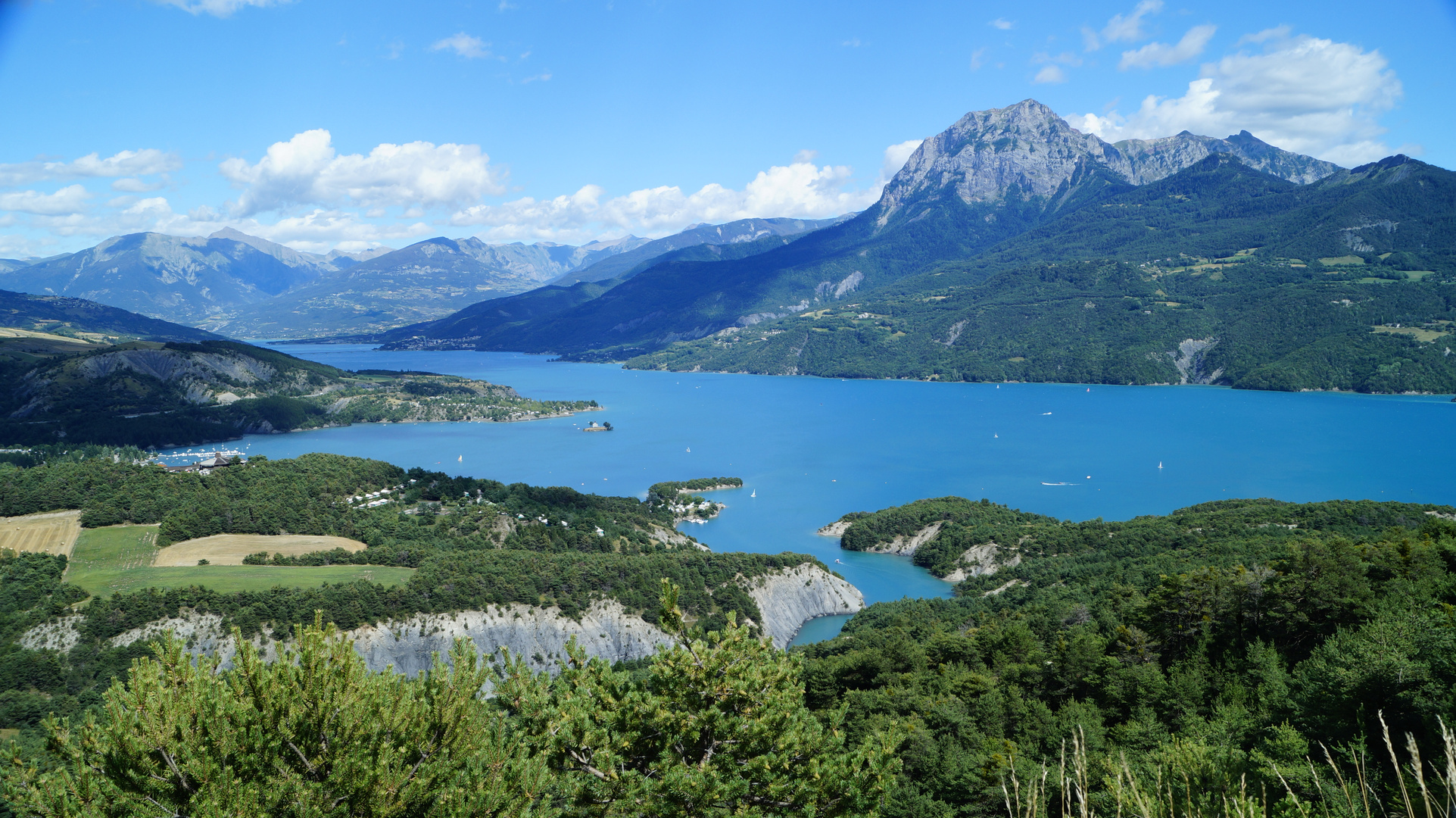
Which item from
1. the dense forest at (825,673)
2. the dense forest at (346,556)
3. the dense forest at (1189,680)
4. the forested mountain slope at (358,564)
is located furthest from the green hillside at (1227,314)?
the dense forest at (1189,680)

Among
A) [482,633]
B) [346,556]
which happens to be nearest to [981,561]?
[482,633]

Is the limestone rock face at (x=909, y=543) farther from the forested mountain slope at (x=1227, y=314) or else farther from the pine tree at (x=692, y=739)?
the forested mountain slope at (x=1227, y=314)

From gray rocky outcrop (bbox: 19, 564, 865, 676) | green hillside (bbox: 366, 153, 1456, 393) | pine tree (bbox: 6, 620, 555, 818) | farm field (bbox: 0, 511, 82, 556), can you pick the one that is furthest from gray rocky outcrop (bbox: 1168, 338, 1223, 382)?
pine tree (bbox: 6, 620, 555, 818)

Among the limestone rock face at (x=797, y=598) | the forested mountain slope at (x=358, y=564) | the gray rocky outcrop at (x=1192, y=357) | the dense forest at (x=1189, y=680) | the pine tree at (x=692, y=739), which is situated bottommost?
the limestone rock face at (x=797, y=598)

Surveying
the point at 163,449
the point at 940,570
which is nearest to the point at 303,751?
the point at 940,570

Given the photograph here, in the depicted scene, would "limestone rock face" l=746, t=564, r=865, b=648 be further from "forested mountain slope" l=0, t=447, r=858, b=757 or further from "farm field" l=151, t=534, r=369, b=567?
"farm field" l=151, t=534, r=369, b=567

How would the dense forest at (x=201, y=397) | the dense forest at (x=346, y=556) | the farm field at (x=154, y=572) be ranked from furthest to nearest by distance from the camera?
the dense forest at (x=201, y=397) < the farm field at (x=154, y=572) < the dense forest at (x=346, y=556)

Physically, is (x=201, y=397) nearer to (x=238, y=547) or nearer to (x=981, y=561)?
(x=238, y=547)

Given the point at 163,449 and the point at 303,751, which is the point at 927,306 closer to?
the point at 163,449
